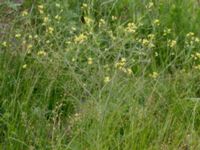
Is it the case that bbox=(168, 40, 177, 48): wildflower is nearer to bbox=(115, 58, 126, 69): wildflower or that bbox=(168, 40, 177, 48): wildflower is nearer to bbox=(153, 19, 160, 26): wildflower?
bbox=(153, 19, 160, 26): wildflower

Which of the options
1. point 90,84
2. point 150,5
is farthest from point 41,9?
point 90,84

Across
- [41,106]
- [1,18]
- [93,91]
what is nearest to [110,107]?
[93,91]

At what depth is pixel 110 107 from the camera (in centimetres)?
304

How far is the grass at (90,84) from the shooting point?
2977 millimetres

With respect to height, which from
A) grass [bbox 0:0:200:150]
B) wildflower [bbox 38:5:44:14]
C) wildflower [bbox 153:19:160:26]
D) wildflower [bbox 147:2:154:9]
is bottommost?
grass [bbox 0:0:200:150]

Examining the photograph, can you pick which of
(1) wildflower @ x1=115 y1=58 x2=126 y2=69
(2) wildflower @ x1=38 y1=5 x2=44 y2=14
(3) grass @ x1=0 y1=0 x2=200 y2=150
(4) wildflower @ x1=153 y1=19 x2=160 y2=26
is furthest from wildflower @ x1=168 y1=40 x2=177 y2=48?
(2) wildflower @ x1=38 y1=5 x2=44 y2=14

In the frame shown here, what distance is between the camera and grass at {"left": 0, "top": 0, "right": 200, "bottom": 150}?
117 inches

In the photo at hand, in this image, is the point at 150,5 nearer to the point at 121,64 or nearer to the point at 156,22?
the point at 156,22

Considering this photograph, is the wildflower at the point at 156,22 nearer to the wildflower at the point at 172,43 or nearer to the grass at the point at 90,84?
the grass at the point at 90,84

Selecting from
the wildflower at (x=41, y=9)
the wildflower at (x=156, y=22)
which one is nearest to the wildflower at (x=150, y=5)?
the wildflower at (x=156, y=22)

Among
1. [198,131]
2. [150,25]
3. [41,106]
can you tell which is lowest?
[198,131]

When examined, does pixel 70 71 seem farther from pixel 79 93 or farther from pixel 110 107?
pixel 110 107

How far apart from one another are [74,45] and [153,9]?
3.35 ft

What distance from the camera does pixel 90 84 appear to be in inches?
126
